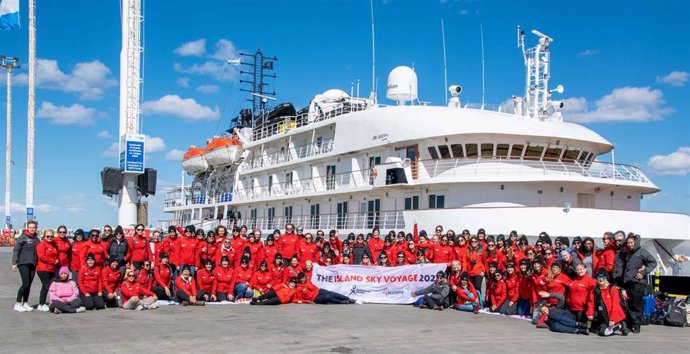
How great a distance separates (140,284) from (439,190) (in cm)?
1150

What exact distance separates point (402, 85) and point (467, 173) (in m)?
7.32

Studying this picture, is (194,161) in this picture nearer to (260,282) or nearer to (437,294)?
(260,282)

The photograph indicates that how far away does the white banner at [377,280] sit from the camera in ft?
48.3

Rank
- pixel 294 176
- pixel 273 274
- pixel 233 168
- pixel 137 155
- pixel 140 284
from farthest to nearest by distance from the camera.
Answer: pixel 233 168 → pixel 294 176 → pixel 137 155 → pixel 273 274 → pixel 140 284

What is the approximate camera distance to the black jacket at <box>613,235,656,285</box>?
11141 mm

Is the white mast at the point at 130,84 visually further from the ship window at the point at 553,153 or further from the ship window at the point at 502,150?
the ship window at the point at 553,153

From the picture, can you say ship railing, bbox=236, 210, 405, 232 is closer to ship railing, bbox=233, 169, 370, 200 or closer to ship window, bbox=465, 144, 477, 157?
ship railing, bbox=233, 169, 370, 200

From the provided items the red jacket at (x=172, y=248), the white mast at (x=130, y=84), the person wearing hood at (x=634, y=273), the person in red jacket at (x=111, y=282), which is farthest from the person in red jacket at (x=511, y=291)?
the white mast at (x=130, y=84)

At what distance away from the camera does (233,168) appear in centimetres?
3681

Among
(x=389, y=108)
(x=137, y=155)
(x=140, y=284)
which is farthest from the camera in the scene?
(x=389, y=108)

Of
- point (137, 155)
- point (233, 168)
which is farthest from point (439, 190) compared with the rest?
point (233, 168)

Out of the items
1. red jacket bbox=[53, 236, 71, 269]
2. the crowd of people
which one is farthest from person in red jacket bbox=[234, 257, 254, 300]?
red jacket bbox=[53, 236, 71, 269]

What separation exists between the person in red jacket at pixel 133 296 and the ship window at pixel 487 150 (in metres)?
12.8

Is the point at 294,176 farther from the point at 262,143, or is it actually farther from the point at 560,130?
the point at 560,130
